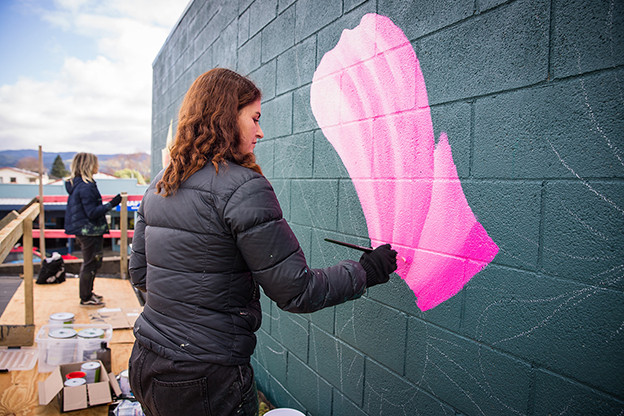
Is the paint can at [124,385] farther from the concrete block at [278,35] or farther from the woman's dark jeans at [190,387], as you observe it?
the concrete block at [278,35]

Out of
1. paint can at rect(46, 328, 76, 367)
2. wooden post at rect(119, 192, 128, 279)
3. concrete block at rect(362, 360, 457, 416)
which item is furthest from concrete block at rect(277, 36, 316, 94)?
wooden post at rect(119, 192, 128, 279)

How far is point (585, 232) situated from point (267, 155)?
213cm

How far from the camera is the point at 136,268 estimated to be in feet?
5.37

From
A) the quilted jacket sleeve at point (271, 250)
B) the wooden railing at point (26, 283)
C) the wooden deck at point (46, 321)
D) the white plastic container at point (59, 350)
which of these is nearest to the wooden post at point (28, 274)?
the wooden railing at point (26, 283)

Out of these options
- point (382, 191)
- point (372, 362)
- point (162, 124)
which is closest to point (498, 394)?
point (372, 362)

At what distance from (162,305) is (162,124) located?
5.60 meters

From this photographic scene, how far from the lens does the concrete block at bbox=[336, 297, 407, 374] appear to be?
1.62m

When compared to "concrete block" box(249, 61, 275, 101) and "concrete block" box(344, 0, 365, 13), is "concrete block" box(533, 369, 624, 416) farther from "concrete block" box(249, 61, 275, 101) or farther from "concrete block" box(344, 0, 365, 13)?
"concrete block" box(249, 61, 275, 101)

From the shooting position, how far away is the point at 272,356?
8.86ft

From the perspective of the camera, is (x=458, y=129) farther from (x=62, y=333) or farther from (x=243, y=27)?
(x=62, y=333)

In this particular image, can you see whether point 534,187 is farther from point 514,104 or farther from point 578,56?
point 578,56

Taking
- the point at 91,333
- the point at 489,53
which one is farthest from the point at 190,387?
the point at 91,333

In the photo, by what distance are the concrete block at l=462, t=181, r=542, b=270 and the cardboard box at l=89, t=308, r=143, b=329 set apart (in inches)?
157

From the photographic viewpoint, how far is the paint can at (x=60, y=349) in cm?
302
